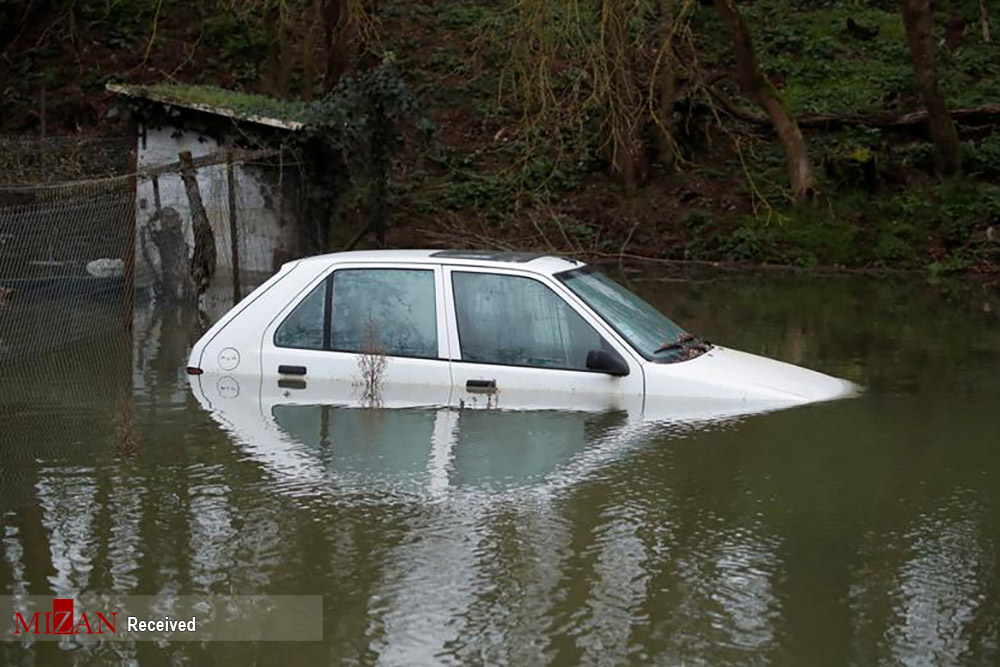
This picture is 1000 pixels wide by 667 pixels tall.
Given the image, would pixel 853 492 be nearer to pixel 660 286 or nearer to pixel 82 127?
pixel 660 286

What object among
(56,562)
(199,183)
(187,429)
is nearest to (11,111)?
(199,183)

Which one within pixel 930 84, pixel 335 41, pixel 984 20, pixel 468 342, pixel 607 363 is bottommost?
pixel 607 363

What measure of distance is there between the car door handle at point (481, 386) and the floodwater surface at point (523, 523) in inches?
6.3

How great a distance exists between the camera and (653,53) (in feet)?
80.2

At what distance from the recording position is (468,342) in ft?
30.6

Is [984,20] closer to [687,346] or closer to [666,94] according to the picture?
[666,94]

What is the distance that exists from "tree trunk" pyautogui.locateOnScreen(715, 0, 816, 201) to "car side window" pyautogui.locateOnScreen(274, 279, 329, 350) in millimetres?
13879

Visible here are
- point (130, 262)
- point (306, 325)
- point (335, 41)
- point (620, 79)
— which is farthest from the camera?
point (335, 41)

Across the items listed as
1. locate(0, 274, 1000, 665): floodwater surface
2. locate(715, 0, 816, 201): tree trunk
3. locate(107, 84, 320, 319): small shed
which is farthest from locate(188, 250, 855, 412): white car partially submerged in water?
locate(715, 0, 816, 201): tree trunk

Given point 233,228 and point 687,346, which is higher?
point 233,228

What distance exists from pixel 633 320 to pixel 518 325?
0.81 m

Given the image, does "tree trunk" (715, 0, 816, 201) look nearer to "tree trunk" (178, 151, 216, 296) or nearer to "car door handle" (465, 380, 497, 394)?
"tree trunk" (178, 151, 216, 296)

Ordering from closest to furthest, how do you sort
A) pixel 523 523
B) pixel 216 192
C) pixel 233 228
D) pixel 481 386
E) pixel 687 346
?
A: pixel 523 523
pixel 481 386
pixel 687 346
pixel 233 228
pixel 216 192

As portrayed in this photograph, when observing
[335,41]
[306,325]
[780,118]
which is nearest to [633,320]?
[306,325]
